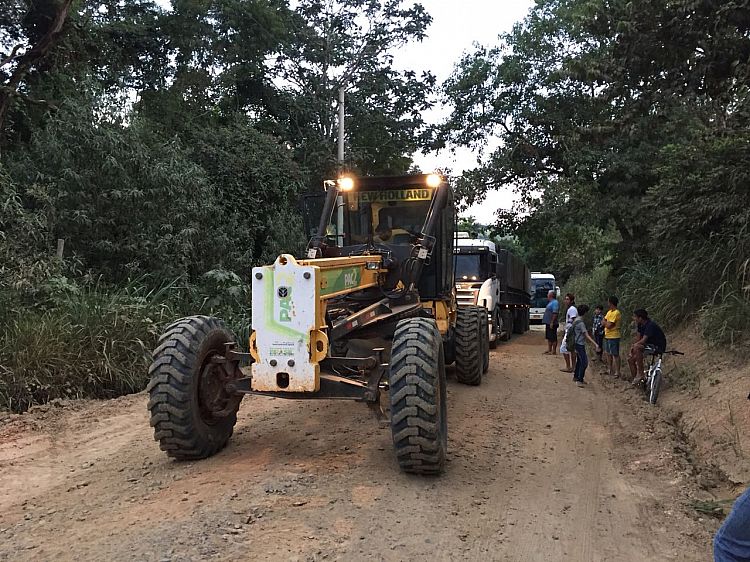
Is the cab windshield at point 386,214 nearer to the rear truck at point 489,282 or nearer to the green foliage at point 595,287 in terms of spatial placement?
the rear truck at point 489,282

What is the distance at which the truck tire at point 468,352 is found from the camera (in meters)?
9.99

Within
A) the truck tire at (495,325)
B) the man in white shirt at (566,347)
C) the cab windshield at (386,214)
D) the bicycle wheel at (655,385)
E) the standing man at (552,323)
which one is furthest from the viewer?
the truck tire at (495,325)

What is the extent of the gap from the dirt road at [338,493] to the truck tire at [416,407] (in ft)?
0.71

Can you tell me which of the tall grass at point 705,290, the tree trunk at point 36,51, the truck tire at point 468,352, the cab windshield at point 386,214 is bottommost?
the truck tire at point 468,352

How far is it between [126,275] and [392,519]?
9.33 metres

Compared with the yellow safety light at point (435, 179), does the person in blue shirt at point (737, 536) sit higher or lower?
lower

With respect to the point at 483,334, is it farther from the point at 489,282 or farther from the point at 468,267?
the point at 468,267

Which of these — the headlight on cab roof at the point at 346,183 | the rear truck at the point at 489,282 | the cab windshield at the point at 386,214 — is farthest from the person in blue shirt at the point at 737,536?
the rear truck at the point at 489,282

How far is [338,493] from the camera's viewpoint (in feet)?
15.8

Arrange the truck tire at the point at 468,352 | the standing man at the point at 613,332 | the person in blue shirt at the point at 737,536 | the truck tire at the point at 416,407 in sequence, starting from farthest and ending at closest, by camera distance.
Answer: the standing man at the point at 613,332 < the truck tire at the point at 468,352 < the truck tire at the point at 416,407 < the person in blue shirt at the point at 737,536

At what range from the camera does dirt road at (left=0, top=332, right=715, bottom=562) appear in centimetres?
405

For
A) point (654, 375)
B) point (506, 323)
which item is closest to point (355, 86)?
point (506, 323)

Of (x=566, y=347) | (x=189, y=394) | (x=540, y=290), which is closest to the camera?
(x=189, y=394)

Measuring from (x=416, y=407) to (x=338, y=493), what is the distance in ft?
2.96
